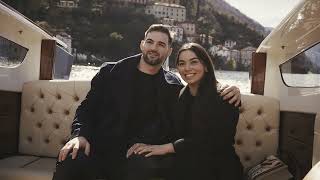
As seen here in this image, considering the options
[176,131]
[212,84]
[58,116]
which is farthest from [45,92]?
[212,84]

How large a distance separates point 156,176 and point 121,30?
2281 cm

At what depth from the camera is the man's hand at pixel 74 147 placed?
1.89m

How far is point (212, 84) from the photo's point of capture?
6.38 feet

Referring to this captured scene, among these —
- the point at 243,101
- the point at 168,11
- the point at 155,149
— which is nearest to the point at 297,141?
the point at 243,101

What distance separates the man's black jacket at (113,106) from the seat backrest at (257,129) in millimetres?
602

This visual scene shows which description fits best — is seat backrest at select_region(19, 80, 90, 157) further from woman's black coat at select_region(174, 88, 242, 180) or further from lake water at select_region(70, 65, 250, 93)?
woman's black coat at select_region(174, 88, 242, 180)

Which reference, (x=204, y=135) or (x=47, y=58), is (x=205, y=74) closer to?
(x=204, y=135)

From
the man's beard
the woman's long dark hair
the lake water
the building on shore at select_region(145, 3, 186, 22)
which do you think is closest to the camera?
the woman's long dark hair

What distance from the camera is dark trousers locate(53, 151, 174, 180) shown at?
6.00 feet

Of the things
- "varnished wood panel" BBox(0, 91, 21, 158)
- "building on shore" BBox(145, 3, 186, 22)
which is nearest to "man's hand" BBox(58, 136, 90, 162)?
"varnished wood panel" BBox(0, 91, 21, 158)

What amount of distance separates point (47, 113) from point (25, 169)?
581 millimetres

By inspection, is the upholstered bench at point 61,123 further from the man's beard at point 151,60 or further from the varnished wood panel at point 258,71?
the man's beard at point 151,60

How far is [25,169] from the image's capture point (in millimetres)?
2379

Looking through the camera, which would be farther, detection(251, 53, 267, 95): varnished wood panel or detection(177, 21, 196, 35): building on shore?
detection(177, 21, 196, 35): building on shore
